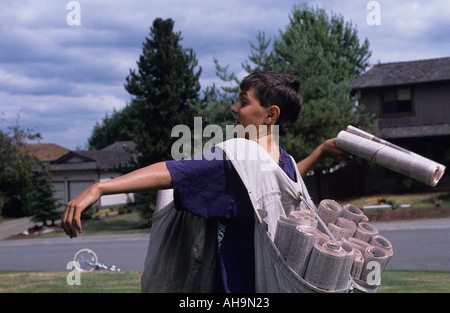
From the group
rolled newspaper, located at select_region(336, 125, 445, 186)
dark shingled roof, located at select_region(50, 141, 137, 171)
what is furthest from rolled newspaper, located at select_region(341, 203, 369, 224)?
dark shingled roof, located at select_region(50, 141, 137, 171)

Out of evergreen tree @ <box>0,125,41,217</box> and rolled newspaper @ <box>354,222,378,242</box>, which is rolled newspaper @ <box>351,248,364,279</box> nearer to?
rolled newspaper @ <box>354,222,378,242</box>

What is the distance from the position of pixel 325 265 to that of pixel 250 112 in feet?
2.44

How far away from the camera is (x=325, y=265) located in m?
1.77

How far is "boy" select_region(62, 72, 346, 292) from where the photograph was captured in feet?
5.38

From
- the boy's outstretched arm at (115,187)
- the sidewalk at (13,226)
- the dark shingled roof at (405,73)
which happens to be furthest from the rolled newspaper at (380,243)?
the sidewalk at (13,226)

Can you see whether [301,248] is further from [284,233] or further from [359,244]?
[359,244]

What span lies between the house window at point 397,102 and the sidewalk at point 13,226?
69.7ft

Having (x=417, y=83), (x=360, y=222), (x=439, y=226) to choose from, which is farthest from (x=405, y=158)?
(x=417, y=83)

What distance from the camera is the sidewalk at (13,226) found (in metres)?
28.7

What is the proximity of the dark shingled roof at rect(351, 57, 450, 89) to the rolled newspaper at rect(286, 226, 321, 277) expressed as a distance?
1025 inches

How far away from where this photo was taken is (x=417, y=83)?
26281mm

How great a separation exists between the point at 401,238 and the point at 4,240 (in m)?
19.6

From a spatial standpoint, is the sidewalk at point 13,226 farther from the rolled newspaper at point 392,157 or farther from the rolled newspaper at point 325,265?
the rolled newspaper at point 325,265

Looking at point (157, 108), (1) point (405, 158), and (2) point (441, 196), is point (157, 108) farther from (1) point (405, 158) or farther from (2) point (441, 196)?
(1) point (405, 158)
